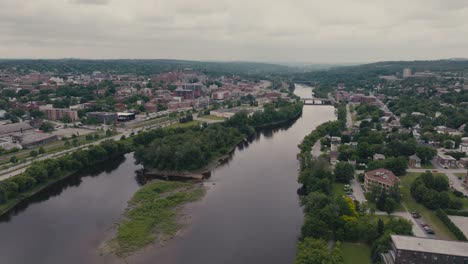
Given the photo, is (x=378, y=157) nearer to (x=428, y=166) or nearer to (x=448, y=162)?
(x=428, y=166)

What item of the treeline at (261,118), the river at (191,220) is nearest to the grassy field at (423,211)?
the river at (191,220)

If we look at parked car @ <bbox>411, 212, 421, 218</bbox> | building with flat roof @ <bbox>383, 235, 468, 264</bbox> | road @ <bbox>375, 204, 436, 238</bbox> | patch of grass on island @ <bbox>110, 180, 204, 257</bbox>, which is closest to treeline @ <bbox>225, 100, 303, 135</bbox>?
patch of grass on island @ <bbox>110, 180, 204, 257</bbox>

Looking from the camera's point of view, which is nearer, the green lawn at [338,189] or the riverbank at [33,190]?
the riverbank at [33,190]

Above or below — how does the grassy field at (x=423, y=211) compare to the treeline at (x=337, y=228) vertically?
below

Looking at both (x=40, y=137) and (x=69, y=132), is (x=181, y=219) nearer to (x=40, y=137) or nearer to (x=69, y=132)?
(x=40, y=137)

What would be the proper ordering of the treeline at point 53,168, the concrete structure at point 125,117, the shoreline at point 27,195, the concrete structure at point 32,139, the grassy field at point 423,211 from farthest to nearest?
1. the concrete structure at point 125,117
2. the concrete structure at point 32,139
3. the treeline at point 53,168
4. the shoreline at point 27,195
5. the grassy field at point 423,211

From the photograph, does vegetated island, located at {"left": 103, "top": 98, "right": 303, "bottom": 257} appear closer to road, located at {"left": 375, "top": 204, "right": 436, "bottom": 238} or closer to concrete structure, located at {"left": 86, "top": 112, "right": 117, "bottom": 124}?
road, located at {"left": 375, "top": 204, "right": 436, "bottom": 238}

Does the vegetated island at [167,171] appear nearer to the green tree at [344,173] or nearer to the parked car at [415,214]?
the green tree at [344,173]
